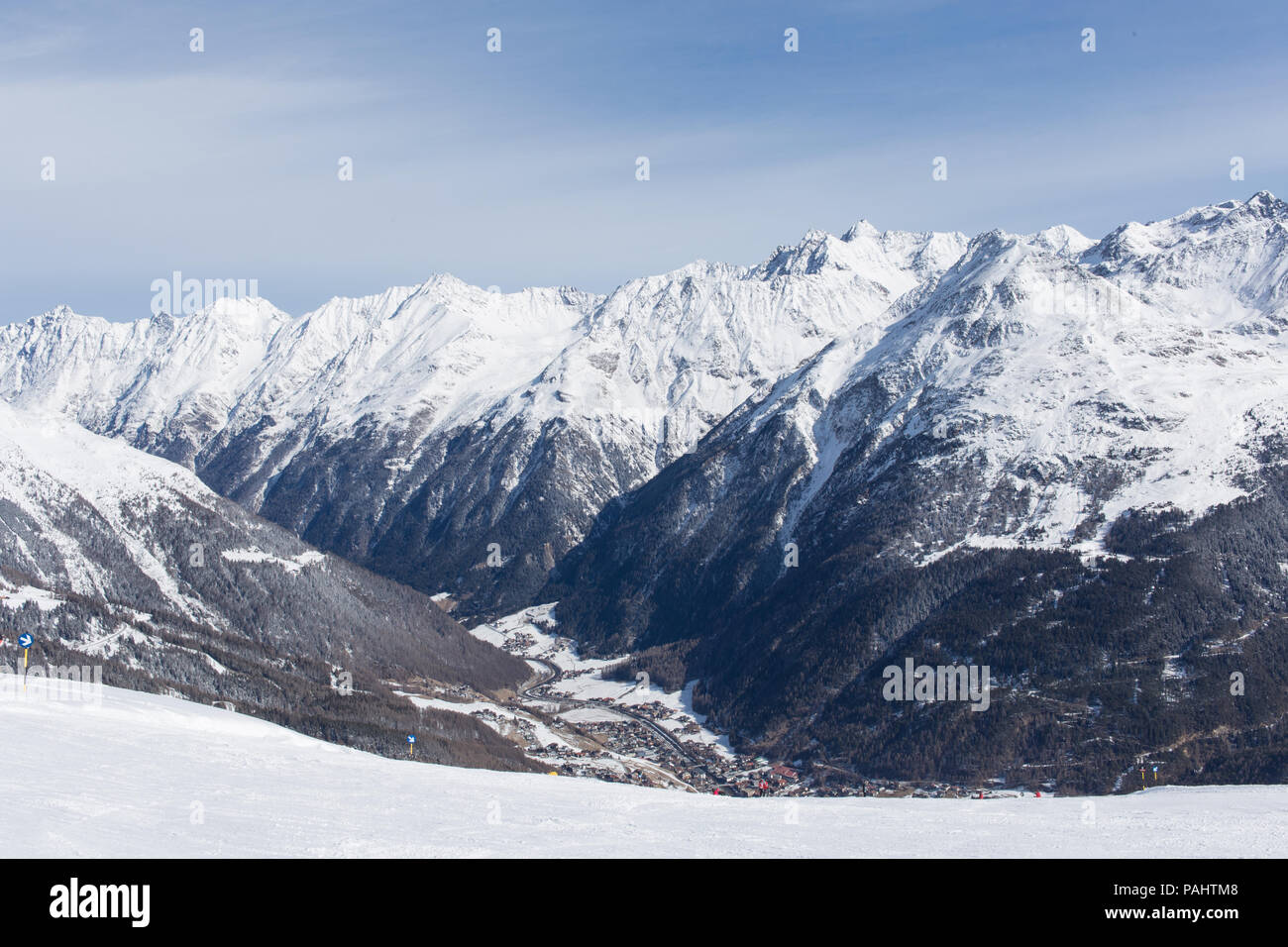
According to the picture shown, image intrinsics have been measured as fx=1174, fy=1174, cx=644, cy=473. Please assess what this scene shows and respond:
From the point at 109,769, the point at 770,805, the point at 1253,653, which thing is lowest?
the point at 1253,653

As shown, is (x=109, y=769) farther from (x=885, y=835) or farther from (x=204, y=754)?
(x=885, y=835)

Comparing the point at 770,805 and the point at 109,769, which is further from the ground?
the point at 109,769

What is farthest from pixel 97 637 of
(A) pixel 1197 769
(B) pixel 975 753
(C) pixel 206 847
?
(A) pixel 1197 769

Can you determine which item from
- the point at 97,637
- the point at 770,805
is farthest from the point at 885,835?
the point at 97,637

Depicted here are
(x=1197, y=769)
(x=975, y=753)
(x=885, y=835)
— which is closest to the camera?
(x=885, y=835)
